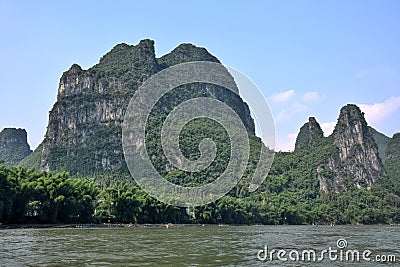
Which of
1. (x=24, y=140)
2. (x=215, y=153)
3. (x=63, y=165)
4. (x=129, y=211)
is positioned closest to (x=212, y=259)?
(x=129, y=211)

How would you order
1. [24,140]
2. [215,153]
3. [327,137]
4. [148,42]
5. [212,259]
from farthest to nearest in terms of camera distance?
[24,140]
[148,42]
[327,137]
[215,153]
[212,259]

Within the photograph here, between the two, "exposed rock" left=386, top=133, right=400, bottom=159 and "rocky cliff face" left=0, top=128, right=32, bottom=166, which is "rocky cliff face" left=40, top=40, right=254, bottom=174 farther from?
"exposed rock" left=386, top=133, right=400, bottom=159

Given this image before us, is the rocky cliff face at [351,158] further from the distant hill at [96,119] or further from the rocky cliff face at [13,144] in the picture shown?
the rocky cliff face at [13,144]

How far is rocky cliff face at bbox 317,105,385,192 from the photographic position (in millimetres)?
112250

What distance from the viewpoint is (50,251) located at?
18.1 metres

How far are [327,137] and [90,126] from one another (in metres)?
61.6

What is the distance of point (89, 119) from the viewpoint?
116 meters

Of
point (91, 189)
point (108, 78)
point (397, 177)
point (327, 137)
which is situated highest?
point (108, 78)

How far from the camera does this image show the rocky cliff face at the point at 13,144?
150 m

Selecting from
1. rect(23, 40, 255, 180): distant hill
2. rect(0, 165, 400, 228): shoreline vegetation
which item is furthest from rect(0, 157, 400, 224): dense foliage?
rect(23, 40, 255, 180): distant hill

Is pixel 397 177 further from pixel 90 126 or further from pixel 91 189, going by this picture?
pixel 91 189

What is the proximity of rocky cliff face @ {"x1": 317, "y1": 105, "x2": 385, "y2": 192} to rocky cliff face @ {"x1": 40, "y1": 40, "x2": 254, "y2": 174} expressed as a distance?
1936 inches

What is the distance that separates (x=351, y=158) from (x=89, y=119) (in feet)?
214

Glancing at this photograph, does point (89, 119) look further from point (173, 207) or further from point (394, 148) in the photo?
point (394, 148)
